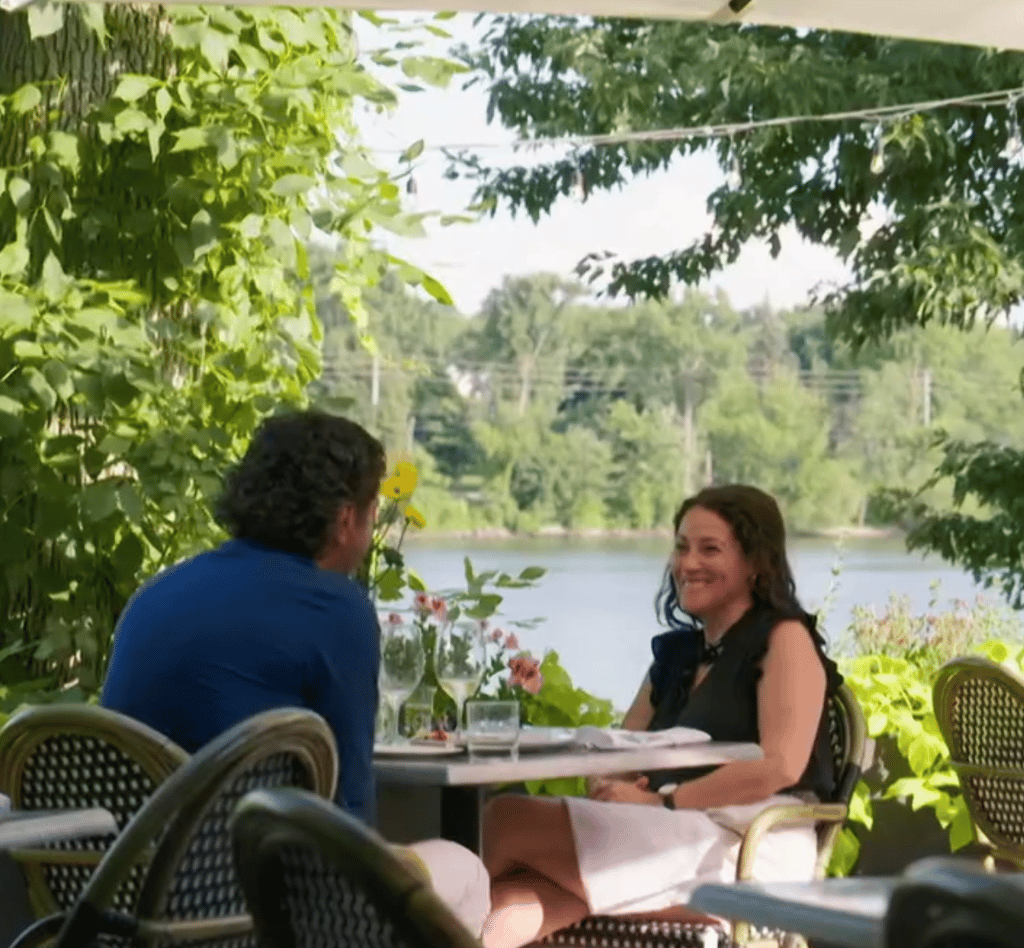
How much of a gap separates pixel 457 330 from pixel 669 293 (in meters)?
8.45

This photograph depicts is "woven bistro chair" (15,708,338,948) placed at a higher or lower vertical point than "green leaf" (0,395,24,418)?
lower

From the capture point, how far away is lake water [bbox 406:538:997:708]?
67.5ft

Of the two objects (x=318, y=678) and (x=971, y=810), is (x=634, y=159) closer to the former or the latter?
(x=971, y=810)

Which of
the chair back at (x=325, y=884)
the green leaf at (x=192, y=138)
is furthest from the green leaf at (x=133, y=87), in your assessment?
the chair back at (x=325, y=884)

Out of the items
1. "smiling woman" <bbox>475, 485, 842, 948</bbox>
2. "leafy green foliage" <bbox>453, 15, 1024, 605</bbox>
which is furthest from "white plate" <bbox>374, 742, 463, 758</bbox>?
"leafy green foliage" <bbox>453, 15, 1024, 605</bbox>

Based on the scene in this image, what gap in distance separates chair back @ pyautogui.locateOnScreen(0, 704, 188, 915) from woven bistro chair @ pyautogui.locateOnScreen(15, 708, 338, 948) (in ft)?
0.69

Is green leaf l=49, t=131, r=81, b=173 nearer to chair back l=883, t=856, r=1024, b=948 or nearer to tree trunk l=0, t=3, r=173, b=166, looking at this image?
tree trunk l=0, t=3, r=173, b=166

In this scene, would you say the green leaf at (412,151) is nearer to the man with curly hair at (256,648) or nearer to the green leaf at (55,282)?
the green leaf at (55,282)

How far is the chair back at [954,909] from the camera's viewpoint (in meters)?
1.04

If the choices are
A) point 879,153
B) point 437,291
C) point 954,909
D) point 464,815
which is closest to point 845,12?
point 437,291

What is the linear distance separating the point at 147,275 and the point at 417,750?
5.74ft

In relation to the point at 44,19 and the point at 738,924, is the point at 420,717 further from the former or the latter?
the point at 44,19

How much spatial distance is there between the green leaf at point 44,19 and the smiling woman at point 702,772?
5.20ft

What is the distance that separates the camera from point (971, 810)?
3936 mm
